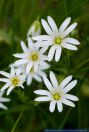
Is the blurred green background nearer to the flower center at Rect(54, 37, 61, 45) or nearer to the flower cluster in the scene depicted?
the flower cluster

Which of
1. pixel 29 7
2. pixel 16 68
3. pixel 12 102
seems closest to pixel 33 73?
pixel 16 68

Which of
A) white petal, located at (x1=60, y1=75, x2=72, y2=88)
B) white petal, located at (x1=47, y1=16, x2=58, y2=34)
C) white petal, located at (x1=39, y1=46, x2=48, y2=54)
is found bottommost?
white petal, located at (x1=60, y1=75, x2=72, y2=88)

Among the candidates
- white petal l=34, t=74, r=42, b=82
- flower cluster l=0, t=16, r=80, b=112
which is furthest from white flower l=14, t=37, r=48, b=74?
white petal l=34, t=74, r=42, b=82

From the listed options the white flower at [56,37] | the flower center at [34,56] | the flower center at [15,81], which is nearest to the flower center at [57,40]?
the white flower at [56,37]

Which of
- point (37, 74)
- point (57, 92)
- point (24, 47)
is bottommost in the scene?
point (57, 92)

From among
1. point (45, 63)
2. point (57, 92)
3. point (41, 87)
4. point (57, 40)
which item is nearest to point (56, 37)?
point (57, 40)

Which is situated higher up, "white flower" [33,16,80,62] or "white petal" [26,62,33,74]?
"white flower" [33,16,80,62]

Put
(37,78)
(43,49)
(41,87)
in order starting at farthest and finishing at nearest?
(41,87)
(37,78)
(43,49)

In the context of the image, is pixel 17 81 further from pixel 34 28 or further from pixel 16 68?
→ pixel 34 28

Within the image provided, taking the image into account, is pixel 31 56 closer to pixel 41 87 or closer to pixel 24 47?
pixel 24 47
